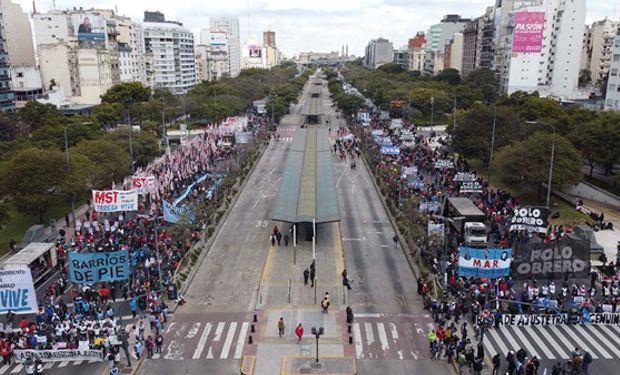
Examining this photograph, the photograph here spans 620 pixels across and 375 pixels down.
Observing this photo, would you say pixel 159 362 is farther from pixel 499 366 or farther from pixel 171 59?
pixel 171 59

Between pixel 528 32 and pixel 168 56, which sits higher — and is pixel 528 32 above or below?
above

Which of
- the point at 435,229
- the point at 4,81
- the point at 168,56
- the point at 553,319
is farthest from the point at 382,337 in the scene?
the point at 168,56

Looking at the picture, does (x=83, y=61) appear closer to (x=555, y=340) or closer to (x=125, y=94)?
(x=125, y=94)

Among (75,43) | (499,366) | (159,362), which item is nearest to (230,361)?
(159,362)

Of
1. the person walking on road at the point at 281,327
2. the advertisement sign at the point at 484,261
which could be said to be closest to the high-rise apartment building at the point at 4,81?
the person walking on road at the point at 281,327

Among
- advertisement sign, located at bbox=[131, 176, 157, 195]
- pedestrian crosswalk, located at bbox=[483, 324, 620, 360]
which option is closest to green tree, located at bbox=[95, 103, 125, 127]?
advertisement sign, located at bbox=[131, 176, 157, 195]

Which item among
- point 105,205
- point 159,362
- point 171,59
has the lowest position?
point 159,362
